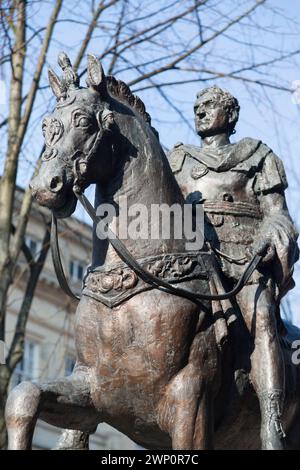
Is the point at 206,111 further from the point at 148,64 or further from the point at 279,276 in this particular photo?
the point at 148,64

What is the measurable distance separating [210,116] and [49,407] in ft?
7.69

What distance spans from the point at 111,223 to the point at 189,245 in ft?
1.59

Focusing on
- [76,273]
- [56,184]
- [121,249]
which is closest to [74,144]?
[56,184]

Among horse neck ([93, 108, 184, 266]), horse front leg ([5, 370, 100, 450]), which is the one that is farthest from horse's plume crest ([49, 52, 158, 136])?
horse front leg ([5, 370, 100, 450])

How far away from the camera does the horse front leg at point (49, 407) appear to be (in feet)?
19.1

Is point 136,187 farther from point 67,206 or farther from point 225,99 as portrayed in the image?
point 225,99

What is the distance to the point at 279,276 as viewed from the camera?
6781 mm

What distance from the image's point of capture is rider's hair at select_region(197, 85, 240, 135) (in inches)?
286

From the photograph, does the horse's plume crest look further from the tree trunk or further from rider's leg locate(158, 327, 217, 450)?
the tree trunk

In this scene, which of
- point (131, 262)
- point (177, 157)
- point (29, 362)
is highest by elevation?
point (29, 362)

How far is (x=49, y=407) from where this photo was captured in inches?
239

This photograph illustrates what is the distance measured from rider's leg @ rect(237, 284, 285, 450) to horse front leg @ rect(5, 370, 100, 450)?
0.99 metres

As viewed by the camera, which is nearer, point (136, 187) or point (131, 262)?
point (131, 262)

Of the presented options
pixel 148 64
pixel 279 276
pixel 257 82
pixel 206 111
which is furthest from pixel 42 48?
pixel 279 276
